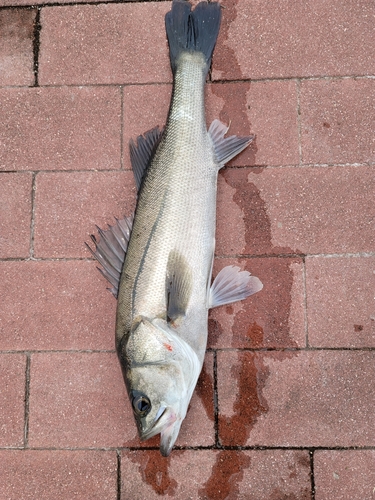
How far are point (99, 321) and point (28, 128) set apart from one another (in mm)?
1694

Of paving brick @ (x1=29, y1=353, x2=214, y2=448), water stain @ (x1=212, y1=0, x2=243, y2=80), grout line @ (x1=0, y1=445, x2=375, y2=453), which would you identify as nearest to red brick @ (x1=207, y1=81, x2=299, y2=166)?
water stain @ (x1=212, y1=0, x2=243, y2=80)

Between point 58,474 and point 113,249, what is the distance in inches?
71.2

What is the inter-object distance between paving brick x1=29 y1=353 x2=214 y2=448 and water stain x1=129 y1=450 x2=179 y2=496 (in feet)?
0.29

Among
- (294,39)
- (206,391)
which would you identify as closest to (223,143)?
(294,39)

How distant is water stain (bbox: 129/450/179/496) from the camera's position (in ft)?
Result: 12.3

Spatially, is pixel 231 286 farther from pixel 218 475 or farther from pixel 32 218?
pixel 32 218

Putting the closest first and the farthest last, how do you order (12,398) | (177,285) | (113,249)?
(177,285), (113,249), (12,398)

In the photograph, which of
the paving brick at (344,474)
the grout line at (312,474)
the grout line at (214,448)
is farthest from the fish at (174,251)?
the paving brick at (344,474)

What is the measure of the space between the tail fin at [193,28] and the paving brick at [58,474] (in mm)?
3088

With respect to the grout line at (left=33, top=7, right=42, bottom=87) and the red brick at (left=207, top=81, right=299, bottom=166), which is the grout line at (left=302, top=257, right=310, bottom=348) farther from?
the grout line at (left=33, top=7, right=42, bottom=87)

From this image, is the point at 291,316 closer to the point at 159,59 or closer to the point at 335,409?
the point at 335,409

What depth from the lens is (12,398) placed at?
3.89m

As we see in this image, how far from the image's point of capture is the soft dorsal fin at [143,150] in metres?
3.67

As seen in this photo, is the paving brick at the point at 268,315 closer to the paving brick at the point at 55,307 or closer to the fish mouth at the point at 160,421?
the fish mouth at the point at 160,421
